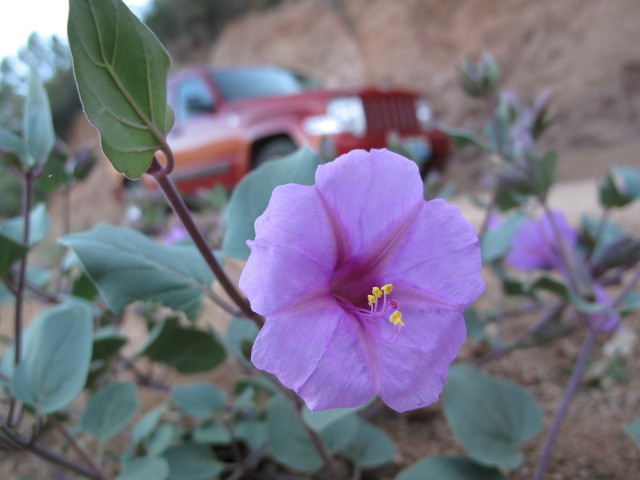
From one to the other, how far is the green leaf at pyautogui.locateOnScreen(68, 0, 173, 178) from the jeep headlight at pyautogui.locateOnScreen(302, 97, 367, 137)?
5036 mm

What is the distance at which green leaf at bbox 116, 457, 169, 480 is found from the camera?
903mm

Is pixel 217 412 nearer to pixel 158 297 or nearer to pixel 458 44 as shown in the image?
pixel 158 297

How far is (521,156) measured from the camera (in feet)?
4.00

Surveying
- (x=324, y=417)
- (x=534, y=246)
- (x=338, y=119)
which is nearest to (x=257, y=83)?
(x=338, y=119)

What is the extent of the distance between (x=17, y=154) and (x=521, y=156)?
3.37ft

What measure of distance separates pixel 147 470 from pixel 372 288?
563mm

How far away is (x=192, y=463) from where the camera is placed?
3.78ft

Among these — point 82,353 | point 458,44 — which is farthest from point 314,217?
point 458,44

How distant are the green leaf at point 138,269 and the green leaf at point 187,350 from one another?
1.37ft

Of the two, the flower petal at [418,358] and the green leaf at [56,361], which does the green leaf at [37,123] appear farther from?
the flower petal at [418,358]

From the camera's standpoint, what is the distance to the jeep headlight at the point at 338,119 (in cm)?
561

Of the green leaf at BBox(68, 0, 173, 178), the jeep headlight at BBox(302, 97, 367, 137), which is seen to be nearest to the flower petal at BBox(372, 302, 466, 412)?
the green leaf at BBox(68, 0, 173, 178)

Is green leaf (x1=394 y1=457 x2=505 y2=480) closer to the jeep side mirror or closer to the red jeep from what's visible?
the red jeep

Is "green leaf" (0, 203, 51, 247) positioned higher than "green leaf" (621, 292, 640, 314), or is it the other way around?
"green leaf" (0, 203, 51, 247)
